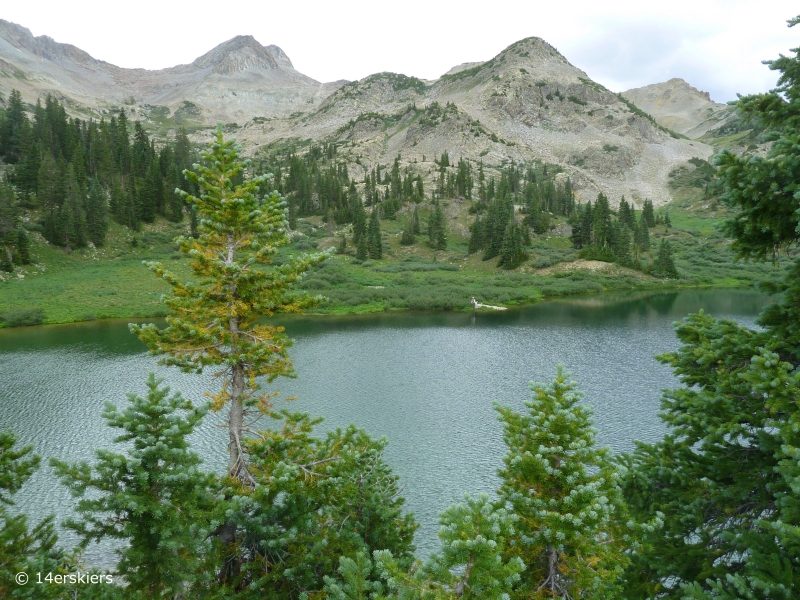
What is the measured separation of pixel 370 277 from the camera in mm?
89938

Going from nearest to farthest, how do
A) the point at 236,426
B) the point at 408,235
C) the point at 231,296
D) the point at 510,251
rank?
1. the point at 236,426
2. the point at 231,296
3. the point at 510,251
4. the point at 408,235

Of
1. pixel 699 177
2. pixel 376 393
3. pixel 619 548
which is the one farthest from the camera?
pixel 699 177

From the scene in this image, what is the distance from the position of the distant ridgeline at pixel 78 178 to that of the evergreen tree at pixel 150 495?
286 ft

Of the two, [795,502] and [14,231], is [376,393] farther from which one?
[14,231]

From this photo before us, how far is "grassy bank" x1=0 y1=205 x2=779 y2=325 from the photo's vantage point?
67.0 m

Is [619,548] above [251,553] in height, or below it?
above

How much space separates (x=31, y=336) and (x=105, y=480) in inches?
2329

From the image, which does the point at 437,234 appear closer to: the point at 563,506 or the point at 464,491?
the point at 464,491

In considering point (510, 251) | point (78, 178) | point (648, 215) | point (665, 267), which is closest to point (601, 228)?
point (665, 267)

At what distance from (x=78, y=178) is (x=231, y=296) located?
109786mm

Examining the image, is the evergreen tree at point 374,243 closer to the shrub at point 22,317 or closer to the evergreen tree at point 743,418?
the shrub at point 22,317

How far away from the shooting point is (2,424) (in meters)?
28.8

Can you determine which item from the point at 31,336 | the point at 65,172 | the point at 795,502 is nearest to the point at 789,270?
the point at 795,502
